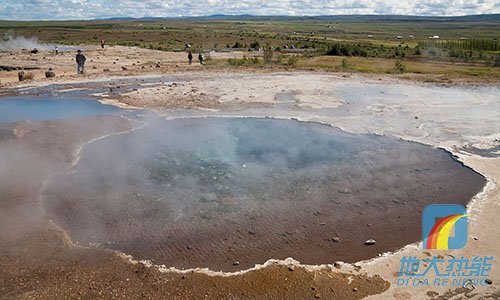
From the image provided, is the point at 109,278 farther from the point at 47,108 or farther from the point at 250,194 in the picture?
the point at 47,108

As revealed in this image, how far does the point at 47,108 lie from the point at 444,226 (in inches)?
522

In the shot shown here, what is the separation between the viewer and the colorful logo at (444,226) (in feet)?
20.9

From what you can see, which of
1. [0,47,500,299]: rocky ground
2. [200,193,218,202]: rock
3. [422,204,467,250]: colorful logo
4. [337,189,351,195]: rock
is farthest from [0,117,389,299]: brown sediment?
[337,189,351,195]: rock

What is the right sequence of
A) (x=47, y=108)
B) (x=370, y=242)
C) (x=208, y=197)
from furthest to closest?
(x=47, y=108) < (x=208, y=197) < (x=370, y=242)

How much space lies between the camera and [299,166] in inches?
376

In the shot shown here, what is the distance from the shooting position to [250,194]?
807cm

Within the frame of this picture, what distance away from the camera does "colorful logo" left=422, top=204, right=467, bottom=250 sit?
6.36 m

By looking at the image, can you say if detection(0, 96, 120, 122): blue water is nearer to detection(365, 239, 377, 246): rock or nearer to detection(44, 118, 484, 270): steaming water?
detection(44, 118, 484, 270): steaming water

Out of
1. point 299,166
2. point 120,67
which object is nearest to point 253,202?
point 299,166

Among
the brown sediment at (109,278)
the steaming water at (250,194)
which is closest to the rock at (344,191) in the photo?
the steaming water at (250,194)

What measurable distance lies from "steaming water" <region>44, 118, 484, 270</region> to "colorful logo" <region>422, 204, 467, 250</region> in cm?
19

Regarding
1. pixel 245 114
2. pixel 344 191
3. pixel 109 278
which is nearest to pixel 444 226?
pixel 344 191

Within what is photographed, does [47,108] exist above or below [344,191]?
above

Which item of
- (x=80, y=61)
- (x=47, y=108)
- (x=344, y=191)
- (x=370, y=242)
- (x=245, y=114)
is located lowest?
(x=370, y=242)
